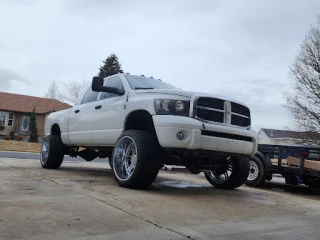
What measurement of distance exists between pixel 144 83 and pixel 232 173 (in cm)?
237

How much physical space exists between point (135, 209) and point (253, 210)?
165 cm

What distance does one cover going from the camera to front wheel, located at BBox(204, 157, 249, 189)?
21.6 ft

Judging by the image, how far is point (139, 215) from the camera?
3980 mm

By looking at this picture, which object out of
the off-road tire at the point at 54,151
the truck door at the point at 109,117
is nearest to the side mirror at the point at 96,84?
the truck door at the point at 109,117

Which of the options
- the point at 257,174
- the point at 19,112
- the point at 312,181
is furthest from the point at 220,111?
the point at 19,112

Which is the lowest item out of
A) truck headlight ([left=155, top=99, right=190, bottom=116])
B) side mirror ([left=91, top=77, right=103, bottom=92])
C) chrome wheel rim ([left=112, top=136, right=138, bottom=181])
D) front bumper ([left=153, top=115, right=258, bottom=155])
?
chrome wheel rim ([left=112, top=136, right=138, bottom=181])

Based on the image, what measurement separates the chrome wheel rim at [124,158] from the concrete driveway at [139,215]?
0.89ft

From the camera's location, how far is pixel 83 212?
398 centimetres

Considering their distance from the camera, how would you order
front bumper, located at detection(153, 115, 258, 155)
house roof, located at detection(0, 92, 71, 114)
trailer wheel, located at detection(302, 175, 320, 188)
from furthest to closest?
house roof, located at detection(0, 92, 71, 114) → trailer wheel, located at detection(302, 175, 320, 188) → front bumper, located at detection(153, 115, 258, 155)

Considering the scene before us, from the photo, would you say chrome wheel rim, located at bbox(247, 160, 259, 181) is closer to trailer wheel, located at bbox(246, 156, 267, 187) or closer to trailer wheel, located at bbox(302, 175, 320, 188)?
trailer wheel, located at bbox(246, 156, 267, 187)

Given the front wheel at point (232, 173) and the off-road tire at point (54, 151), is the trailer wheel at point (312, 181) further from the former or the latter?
the off-road tire at point (54, 151)

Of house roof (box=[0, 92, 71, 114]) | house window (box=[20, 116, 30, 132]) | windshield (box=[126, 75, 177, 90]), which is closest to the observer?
windshield (box=[126, 75, 177, 90])

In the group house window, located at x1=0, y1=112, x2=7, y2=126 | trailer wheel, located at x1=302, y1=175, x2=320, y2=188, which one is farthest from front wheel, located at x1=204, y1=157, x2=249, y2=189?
house window, located at x1=0, y1=112, x2=7, y2=126

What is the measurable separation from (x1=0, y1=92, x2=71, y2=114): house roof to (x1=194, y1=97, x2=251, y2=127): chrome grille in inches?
1599
